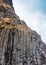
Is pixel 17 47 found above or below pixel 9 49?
above

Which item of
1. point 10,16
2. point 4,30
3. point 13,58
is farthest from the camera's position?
point 10,16

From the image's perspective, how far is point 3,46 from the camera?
99.1m

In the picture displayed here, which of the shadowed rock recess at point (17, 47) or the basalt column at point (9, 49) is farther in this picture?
the basalt column at point (9, 49)

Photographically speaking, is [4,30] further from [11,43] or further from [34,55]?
[34,55]

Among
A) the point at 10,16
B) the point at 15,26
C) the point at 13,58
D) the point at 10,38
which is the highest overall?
the point at 10,16

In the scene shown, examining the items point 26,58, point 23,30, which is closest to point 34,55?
point 26,58

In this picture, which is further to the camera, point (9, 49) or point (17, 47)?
point (9, 49)

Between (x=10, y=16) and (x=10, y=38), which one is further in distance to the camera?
(x=10, y=16)

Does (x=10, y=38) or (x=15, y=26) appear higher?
(x=15, y=26)

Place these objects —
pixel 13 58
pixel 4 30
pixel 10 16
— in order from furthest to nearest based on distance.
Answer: pixel 10 16, pixel 4 30, pixel 13 58

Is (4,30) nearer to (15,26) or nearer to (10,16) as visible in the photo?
(15,26)

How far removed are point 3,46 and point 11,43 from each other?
317 cm

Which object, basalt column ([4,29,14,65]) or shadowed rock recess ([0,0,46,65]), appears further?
basalt column ([4,29,14,65])

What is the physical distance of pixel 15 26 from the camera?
10719 centimetres
